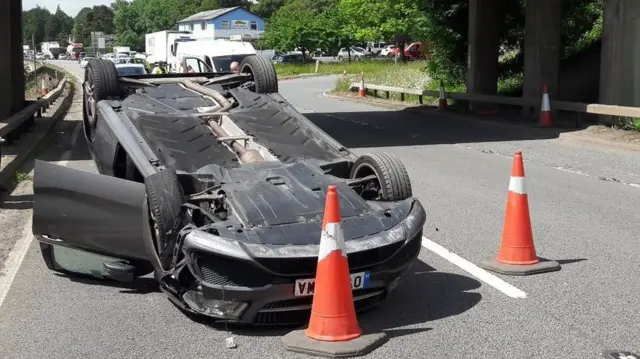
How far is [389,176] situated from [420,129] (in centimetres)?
1424

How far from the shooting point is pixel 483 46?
24.8 m

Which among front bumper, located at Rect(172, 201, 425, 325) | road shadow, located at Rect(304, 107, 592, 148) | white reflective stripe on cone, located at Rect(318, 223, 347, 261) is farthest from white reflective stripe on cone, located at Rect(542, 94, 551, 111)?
white reflective stripe on cone, located at Rect(318, 223, 347, 261)

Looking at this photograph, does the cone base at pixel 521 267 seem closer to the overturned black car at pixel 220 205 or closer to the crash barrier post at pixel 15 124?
the overturned black car at pixel 220 205

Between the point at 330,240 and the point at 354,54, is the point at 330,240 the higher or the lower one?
the lower one

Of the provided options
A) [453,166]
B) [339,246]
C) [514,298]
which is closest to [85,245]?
[339,246]

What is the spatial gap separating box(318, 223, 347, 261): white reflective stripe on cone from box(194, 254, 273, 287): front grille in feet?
1.27

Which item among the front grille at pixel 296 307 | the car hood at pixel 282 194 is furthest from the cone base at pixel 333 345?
the car hood at pixel 282 194

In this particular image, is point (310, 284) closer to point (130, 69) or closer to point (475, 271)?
point (475, 271)

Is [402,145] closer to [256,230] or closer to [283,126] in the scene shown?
[283,126]

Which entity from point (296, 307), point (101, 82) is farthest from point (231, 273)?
point (101, 82)

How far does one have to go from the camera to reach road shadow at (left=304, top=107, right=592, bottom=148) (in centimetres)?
1791

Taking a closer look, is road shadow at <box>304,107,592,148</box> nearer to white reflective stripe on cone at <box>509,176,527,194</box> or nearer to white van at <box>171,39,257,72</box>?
white van at <box>171,39,257,72</box>

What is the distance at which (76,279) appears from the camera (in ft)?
23.0

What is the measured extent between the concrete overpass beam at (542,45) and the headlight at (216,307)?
16901 mm
